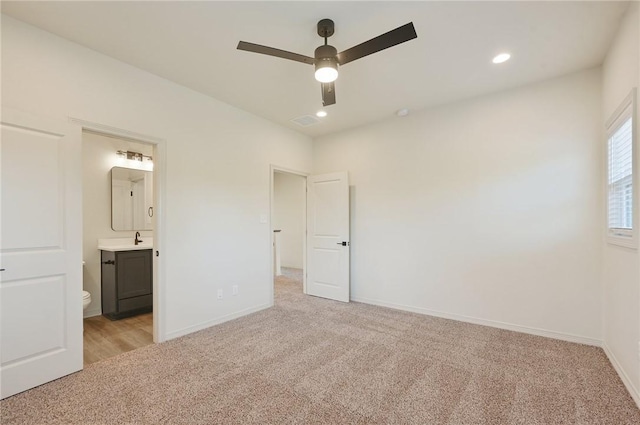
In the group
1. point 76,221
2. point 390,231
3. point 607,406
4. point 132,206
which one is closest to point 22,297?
point 76,221

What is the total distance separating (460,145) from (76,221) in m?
4.13

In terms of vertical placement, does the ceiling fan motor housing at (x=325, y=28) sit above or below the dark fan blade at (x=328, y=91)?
above

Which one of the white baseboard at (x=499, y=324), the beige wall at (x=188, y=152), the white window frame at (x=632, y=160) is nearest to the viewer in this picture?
the white window frame at (x=632, y=160)

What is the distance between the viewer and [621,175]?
2.38 meters

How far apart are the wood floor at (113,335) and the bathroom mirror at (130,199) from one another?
1320mm

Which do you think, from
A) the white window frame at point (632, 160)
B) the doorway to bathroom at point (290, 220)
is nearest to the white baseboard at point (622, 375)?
the white window frame at point (632, 160)

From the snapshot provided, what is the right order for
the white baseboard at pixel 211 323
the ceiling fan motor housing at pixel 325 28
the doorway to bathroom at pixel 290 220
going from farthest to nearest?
the doorway to bathroom at pixel 290 220 < the white baseboard at pixel 211 323 < the ceiling fan motor housing at pixel 325 28

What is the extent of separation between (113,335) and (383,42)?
12.8 ft

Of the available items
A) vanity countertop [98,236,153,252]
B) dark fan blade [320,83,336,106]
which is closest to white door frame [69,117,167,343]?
vanity countertop [98,236,153,252]

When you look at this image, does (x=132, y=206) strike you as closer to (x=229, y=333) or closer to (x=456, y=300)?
(x=229, y=333)

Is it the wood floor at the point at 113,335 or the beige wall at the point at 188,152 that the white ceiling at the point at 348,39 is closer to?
the beige wall at the point at 188,152

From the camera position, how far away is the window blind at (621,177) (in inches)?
87.0

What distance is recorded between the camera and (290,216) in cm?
772

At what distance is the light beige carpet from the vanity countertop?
1495 millimetres
